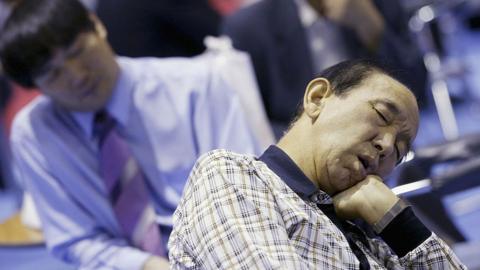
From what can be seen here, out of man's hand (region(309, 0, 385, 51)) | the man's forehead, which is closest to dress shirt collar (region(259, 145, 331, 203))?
the man's forehead

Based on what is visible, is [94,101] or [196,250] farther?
[94,101]

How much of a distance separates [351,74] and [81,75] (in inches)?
26.6

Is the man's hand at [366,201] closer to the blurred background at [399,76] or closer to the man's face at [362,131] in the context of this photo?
the man's face at [362,131]

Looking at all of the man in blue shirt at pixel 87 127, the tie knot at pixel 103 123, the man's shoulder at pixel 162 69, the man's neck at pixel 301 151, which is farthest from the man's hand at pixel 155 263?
the man's neck at pixel 301 151

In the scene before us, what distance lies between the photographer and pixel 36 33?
1461mm

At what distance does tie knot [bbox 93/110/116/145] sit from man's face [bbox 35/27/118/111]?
0.02 meters

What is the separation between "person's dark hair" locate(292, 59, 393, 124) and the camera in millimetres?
967

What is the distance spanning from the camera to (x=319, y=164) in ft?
3.08

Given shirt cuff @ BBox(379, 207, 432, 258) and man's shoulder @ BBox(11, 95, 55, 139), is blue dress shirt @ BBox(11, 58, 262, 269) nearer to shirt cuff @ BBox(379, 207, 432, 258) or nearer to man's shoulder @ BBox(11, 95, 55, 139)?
man's shoulder @ BBox(11, 95, 55, 139)

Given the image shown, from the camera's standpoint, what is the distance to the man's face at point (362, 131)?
92 centimetres

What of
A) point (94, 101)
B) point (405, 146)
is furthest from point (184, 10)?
point (405, 146)

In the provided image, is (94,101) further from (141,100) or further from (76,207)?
(76,207)

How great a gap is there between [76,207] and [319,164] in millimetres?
713

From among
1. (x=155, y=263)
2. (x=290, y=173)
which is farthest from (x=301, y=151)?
(x=155, y=263)
